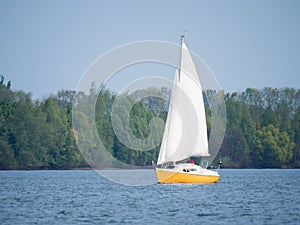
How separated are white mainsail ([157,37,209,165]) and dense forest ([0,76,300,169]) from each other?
65.1m

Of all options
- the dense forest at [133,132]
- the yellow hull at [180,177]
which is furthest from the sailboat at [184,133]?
the dense forest at [133,132]

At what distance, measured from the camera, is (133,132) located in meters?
138

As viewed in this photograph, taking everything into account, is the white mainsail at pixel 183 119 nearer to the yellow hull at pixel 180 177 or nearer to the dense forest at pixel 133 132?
the yellow hull at pixel 180 177

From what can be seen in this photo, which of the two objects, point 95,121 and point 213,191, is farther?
point 95,121

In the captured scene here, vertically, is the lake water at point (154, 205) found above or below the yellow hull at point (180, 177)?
below

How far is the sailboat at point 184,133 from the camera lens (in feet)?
218

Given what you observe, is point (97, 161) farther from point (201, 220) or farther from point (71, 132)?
point (201, 220)

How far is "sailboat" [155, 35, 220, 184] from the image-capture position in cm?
6638

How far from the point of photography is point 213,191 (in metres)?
62.1

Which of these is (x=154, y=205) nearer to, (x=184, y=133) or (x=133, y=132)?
(x=184, y=133)

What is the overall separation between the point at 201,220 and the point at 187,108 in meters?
28.5

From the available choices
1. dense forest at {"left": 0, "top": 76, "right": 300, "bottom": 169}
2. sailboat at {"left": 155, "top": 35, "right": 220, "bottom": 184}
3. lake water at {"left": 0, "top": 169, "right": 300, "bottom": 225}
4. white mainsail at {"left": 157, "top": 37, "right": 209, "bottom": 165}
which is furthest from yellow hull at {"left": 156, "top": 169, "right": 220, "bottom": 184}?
dense forest at {"left": 0, "top": 76, "right": 300, "bottom": 169}

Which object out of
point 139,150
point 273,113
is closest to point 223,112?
point 273,113

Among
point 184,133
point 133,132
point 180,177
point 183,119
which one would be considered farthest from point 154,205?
point 133,132
